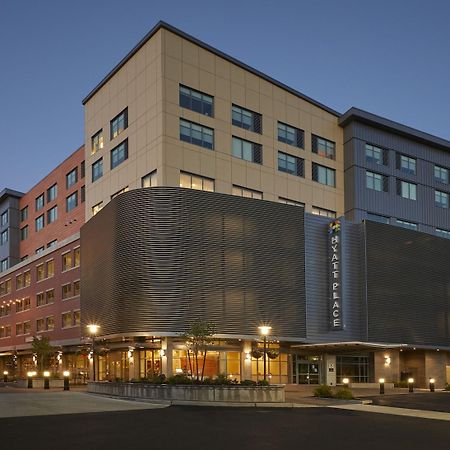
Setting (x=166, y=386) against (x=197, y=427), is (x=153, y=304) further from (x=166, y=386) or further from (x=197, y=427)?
(x=197, y=427)

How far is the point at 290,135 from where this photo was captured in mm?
62469

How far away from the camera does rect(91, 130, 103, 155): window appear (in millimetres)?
63787

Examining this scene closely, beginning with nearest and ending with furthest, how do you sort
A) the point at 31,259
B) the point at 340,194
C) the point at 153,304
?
1. the point at 153,304
2. the point at 340,194
3. the point at 31,259

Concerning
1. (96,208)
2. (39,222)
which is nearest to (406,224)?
(96,208)

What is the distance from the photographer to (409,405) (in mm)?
38156

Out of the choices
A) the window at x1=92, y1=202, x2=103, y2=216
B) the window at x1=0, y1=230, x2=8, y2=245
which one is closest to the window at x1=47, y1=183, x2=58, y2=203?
the window at x1=0, y1=230, x2=8, y2=245

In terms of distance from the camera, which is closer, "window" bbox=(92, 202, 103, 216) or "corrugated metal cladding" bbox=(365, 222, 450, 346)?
"corrugated metal cladding" bbox=(365, 222, 450, 346)

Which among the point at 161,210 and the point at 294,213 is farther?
the point at 294,213

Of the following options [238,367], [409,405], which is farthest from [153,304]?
[409,405]

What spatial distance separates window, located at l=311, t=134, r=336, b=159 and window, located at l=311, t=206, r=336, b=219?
5.77 m

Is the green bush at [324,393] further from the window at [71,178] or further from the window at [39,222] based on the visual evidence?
the window at [39,222]

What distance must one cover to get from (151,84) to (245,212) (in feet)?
44.9

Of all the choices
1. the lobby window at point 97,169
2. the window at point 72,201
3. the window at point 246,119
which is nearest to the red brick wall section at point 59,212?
the window at point 72,201

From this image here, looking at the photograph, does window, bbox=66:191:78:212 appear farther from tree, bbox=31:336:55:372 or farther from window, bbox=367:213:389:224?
window, bbox=367:213:389:224
